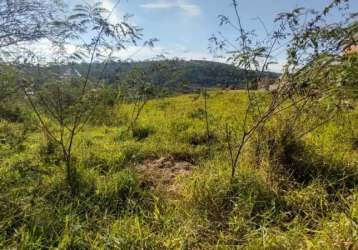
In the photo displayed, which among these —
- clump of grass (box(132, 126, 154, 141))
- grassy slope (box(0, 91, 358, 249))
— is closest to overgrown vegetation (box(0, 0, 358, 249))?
grassy slope (box(0, 91, 358, 249))

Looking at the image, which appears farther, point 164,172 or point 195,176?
point 164,172

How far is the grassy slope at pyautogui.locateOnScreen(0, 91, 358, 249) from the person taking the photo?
3.47 metres

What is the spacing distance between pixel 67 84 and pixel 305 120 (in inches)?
116

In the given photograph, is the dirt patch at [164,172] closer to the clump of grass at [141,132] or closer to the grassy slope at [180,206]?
the grassy slope at [180,206]

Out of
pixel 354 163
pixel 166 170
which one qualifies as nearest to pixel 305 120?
pixel 354 163

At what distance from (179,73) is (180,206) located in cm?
410

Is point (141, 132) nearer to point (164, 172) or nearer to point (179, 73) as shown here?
point (179, 73)

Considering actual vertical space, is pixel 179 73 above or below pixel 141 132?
above

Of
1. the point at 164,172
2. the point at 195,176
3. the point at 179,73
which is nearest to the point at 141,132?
the point at 179,73

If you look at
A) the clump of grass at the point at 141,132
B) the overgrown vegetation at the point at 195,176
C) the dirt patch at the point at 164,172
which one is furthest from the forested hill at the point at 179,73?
the dirt patch at the point at 164,172

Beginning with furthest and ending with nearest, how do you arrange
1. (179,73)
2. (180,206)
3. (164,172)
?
(179,73), (164,172), (180,206)

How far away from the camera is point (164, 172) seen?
18.0ft

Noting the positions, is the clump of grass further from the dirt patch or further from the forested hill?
the dirt patch

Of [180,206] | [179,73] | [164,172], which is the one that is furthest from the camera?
[179,73]
